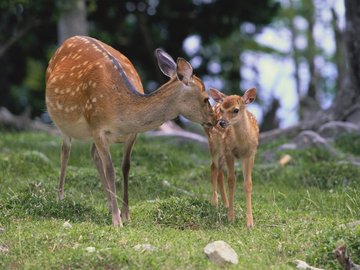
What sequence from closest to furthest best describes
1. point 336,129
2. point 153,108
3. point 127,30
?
point 153,108, point 336,129, point 127,30

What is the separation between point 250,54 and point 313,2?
366 centimetres

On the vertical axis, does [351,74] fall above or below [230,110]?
below

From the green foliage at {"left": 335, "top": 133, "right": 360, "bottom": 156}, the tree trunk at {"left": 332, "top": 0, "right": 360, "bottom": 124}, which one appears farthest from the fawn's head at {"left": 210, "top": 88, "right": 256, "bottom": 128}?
the tree trunk at {"left": 332, "top": 0, "right": 360, "bottom": 124}

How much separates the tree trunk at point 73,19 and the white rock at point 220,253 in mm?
11853

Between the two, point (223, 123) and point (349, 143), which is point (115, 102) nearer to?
point (223, 123)

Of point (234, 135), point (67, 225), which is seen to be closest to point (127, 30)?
point (234, 135)

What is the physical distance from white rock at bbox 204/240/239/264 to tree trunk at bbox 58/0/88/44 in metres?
11.9

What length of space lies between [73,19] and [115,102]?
33.7 feet

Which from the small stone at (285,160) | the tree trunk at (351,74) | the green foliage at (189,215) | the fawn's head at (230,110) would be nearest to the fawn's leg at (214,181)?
the fawn's head at (230,110)

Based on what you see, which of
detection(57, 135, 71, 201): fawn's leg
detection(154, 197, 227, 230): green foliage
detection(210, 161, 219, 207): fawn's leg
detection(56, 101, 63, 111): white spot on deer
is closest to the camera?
detection(154, 197, 227, 230): green foliage

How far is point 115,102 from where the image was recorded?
326 inches

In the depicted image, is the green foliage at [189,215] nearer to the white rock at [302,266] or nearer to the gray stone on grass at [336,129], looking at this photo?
the white rock at [302,266]

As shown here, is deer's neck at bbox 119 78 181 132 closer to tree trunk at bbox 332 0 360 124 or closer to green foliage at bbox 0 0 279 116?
tree trunk at bbox 332 0 360 124

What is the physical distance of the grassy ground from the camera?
6.59 m
